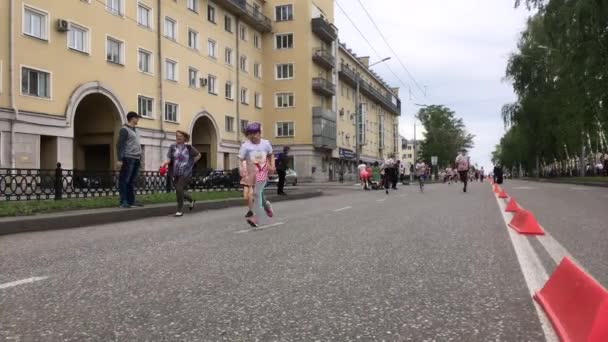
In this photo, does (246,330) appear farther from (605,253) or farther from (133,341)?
(605,253)

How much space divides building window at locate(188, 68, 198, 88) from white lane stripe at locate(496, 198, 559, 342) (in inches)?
1323

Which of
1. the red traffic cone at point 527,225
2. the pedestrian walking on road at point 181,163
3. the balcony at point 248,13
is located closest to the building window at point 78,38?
the balcony at point 248,13

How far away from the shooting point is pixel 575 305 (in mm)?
2811

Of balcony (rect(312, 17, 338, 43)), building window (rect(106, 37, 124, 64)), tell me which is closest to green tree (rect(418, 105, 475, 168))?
balcony (rect(312, 17, 338, 43))

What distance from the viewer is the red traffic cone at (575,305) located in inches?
90.4

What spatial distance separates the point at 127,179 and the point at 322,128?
1644 inches

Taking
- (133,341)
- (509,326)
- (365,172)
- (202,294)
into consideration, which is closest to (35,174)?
(202,294)

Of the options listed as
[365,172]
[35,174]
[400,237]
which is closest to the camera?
[400,237]

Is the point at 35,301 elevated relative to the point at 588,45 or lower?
lower

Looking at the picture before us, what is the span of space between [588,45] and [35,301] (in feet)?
77.2

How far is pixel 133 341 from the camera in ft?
9.86

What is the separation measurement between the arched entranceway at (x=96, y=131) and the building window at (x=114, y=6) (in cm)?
483

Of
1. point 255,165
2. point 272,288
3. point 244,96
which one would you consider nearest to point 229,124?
point 244,96

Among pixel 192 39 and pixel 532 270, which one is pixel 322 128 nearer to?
pixel 192 39
